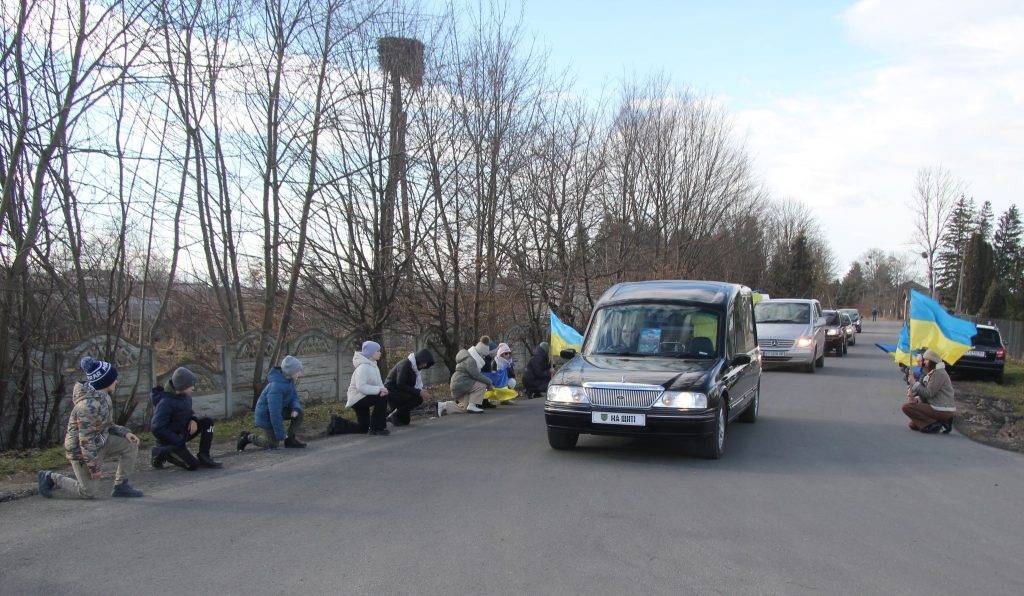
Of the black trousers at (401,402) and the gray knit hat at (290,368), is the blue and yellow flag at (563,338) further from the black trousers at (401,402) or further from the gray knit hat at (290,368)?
the gray knit hat at (290,368)

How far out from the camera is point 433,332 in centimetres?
1906

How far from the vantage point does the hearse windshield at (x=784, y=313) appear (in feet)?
77.4

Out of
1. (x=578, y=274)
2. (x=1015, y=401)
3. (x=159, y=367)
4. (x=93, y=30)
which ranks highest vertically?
(x=93, y=30)

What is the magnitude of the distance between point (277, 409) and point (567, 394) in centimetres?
365

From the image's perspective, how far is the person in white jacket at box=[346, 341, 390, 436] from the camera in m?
10.9

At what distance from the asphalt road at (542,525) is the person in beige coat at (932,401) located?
192 cm

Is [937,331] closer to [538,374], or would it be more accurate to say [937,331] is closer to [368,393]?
[538,374]

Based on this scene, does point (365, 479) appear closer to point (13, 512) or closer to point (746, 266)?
point (13, 512)

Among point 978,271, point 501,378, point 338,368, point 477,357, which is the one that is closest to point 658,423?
point 477,357

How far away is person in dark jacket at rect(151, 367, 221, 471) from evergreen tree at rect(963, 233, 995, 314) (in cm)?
7674

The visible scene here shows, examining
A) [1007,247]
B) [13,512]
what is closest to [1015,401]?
[13,512]

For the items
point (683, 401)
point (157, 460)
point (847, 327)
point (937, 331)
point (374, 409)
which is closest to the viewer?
point (157, 460)

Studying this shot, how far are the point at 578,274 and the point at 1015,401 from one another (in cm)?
1191

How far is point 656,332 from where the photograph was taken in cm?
988
